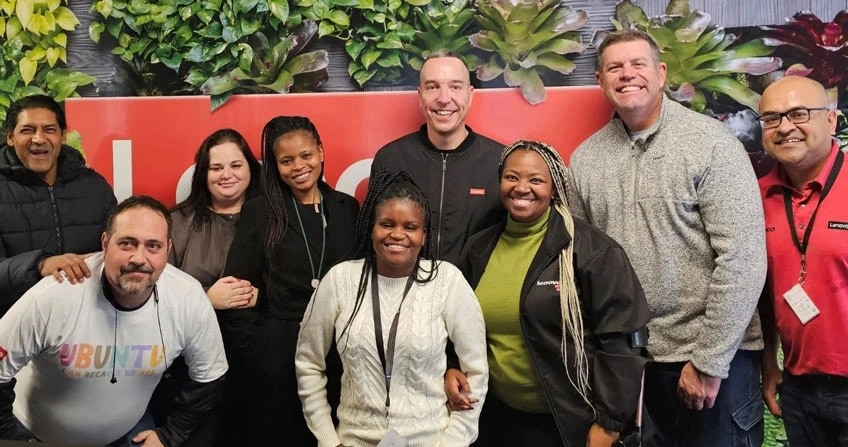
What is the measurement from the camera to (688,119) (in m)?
2.18

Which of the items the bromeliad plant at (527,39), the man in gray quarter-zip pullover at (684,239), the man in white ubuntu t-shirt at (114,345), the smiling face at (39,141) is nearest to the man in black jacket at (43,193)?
the smiling face at (39,141)

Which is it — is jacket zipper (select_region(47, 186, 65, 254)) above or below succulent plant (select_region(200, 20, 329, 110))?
below

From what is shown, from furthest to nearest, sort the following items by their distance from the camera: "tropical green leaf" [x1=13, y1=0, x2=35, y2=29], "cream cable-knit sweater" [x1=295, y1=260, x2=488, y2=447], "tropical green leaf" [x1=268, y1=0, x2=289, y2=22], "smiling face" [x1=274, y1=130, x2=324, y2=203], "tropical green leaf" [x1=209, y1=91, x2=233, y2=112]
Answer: "tropical green leaf" [x1=13, y1=0, x2=35, y2=29], "tropical green leaf" [x1=209, y1=91, x2=233, y2=112], "tropical green leaf" [x1=268, y1=0, x2=289, y2=22], "smiling face" [x1=274, y1=130, x2=324, y2=203], "cream cable-knit sweater" [x1=295, y1=260, x2=488, y2=447]

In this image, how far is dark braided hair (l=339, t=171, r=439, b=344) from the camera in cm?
196

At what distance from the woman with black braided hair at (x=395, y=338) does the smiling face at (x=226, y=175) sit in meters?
0.80

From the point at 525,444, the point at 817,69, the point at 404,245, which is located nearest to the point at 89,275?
the point at 404,245

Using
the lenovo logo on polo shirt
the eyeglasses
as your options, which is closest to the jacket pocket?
the lenovo logo on polo shirt

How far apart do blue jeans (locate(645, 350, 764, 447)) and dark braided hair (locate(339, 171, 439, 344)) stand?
849 mm

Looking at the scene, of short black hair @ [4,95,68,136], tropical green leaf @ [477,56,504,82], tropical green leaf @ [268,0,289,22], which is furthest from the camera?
tropical green leaf @ [268,0,289,22]

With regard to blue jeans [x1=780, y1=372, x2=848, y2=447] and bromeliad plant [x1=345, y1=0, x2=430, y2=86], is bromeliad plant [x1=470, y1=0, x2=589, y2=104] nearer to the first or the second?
bromeliad plant [x1=345, y1=0, x2=430, y2=86]

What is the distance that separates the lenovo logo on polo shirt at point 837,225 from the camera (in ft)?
6.69

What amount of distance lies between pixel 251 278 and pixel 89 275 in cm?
51

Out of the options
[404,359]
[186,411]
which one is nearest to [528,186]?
[404,359]

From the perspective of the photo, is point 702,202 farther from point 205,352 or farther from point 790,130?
point 205,352
